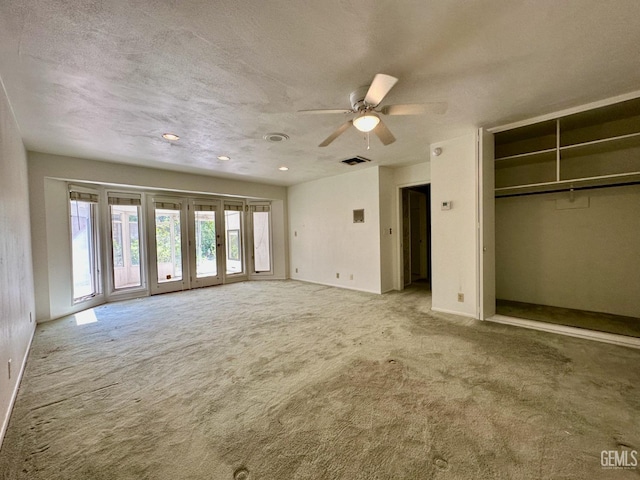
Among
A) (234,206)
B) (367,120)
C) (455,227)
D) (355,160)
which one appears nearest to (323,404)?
(367,120)

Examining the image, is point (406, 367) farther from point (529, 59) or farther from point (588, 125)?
point (588, 125)

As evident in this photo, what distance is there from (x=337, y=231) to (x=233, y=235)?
2.83 meters

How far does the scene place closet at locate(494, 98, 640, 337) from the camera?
330 centimetres

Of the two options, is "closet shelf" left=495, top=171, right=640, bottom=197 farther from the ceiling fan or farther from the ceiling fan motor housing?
the ceiling fan motor housing

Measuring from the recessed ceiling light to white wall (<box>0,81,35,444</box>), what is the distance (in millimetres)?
2346

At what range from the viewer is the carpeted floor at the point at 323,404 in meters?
1.46

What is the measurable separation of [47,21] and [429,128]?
351cm

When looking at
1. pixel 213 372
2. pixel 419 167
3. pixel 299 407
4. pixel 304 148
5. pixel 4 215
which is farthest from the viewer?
pixel 419 167

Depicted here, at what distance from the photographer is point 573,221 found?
3832mm

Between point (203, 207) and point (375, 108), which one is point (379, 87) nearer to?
point (375, 108)

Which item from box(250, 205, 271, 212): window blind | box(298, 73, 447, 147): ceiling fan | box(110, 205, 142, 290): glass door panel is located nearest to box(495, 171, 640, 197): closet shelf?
box(298, 73, 447, 147): ceiling fan

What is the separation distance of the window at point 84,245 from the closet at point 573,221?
6688 millimetres

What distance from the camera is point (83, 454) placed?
155 centimetres

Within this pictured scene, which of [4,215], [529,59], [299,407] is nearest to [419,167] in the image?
[529,59]
